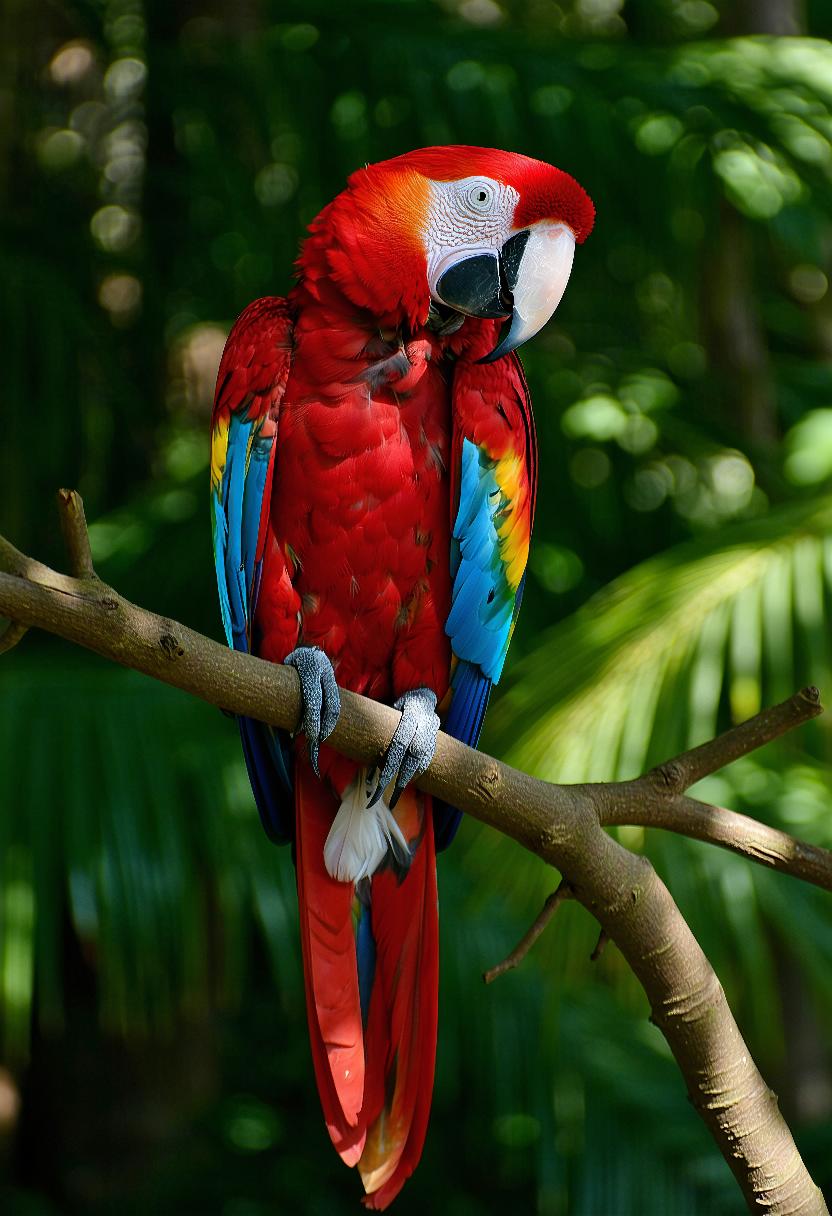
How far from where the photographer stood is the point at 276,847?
1.86 m

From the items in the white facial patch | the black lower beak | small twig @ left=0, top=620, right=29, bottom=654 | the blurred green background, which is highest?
the white facial patch

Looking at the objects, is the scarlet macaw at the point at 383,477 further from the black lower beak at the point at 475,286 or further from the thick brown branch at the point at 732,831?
the thick brown branch at the point at 732,831

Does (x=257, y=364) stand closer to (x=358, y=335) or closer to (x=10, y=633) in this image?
(x=358, y=335)

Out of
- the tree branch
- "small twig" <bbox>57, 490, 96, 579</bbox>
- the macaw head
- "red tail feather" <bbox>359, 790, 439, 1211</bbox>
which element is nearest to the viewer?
"small twig" <bbox>57, 490, 96, 579</bbox>

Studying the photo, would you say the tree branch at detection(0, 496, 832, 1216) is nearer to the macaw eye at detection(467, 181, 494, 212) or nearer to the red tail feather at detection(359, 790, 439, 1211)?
the red tail feather at detection(359, 790, 439, 1211)

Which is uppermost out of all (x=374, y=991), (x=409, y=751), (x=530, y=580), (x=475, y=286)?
(x=475, y=286)

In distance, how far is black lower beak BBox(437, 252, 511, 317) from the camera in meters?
1.21

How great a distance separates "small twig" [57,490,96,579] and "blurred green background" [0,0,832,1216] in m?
0.76

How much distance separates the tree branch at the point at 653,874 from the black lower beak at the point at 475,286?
42cm

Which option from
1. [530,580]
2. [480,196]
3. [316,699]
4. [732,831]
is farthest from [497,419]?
[530,580]

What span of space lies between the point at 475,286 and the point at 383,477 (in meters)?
0.20

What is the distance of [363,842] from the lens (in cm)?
122

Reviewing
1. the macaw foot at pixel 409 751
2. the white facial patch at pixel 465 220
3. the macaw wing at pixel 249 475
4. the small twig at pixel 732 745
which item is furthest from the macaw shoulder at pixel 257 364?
the small twig at pixel 732 745

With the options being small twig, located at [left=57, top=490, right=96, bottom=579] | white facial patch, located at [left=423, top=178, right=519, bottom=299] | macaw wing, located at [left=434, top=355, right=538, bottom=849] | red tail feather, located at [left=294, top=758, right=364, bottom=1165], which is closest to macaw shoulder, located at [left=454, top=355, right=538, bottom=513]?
macaw wing, located at [left=434, top=355, right=538, bottom=849]
